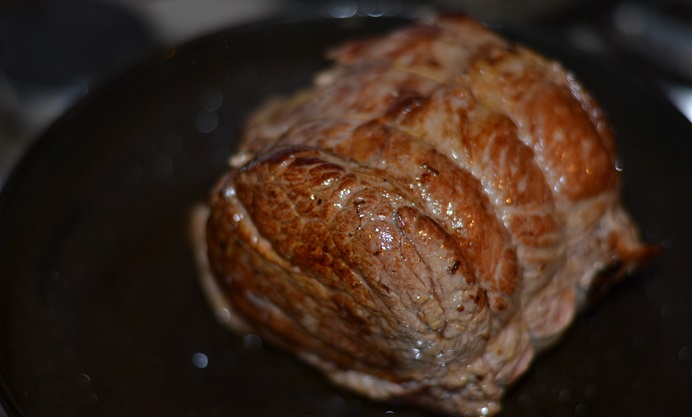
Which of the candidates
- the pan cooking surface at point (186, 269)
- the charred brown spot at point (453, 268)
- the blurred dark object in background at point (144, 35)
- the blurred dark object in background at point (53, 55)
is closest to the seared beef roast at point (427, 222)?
the charred brown spot at point (453, 268)

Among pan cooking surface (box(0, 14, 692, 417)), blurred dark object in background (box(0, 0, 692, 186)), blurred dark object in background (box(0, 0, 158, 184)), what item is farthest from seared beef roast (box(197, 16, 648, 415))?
blurred dark object in background (box(0, 0, 158, 184))

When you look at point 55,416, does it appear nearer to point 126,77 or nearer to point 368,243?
point 368,243

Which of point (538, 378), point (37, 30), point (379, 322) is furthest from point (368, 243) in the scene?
point (37, 30)

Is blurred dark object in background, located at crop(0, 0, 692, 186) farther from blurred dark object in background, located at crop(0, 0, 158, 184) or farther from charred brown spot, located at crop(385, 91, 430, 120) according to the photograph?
charred brown spot, located at crop(385, 91, 430, 120)

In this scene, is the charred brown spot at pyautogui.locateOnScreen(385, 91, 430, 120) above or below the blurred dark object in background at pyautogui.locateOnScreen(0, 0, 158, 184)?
above

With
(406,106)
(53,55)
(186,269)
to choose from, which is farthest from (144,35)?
(406,106)

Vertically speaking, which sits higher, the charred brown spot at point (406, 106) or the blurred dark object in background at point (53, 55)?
the charred brown spot at point (406, 106)

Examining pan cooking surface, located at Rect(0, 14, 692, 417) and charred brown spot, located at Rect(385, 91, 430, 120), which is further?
pan cooking surface, located at Rect(0, 14, 692, 417)

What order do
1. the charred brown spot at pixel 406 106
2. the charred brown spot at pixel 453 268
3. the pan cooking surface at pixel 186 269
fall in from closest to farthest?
the charred brown spot at pixel 453 268 < the charred brown spot at pixel 406 106 < the pan cooking surface at pixel 186 269

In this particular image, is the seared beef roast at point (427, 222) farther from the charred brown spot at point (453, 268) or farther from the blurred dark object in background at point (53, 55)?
the blurred dark object in background at point (53, 55)
